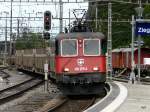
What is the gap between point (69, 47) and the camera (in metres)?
24.3

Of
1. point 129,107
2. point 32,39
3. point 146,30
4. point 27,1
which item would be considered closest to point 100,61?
point 129,107

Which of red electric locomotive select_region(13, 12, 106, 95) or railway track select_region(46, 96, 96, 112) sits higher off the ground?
red electric locomotive select_region(13, 12, 106, 95)

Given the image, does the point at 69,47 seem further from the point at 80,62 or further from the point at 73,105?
the point at 73,105

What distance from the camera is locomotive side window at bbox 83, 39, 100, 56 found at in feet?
79.4

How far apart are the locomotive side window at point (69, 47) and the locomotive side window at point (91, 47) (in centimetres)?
49

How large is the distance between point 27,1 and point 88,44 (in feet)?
53.8

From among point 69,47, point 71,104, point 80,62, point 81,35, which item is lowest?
point 71,104

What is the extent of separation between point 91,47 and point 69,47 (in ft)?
3.32

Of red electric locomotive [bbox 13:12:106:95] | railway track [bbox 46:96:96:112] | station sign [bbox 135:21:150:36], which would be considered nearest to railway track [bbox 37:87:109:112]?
railway track [bbox 46:96:96:112]

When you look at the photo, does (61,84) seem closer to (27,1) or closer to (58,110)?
(58,110)

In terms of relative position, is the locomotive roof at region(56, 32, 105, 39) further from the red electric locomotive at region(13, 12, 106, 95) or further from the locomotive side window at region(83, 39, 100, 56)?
the locomotive side window at region(83, 39, 100, 56)

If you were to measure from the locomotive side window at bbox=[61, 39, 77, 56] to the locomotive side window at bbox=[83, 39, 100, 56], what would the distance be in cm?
49

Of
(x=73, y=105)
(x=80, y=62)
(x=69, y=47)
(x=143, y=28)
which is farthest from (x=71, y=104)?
(x=143, y=28)

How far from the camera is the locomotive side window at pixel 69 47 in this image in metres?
24.2
